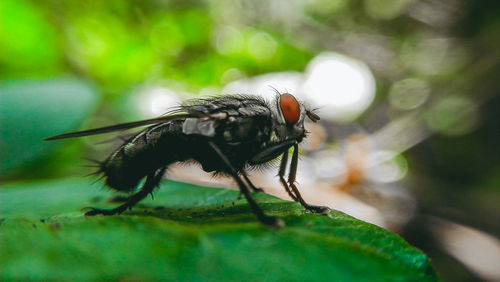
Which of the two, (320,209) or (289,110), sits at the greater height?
(289,110)

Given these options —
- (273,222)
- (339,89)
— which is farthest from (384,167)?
(273,222)

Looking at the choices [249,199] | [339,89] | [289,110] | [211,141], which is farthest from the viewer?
[339,89]

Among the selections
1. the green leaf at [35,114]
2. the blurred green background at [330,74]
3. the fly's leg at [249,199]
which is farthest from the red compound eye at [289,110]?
the blurred green background at [330,74]

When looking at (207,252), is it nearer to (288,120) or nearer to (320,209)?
(320,209)

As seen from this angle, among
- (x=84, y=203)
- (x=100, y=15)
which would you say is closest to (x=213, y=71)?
(x=100, y=15)

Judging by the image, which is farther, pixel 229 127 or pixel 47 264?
pixel 229 127

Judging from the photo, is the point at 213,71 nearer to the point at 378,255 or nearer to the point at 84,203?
the point at 84,203

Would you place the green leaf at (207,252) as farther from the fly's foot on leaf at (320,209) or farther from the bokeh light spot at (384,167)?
the bokeh light spot at (384,167)

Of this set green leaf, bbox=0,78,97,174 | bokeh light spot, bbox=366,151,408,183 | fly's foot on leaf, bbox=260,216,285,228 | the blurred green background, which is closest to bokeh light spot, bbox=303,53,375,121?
the blurred green background
